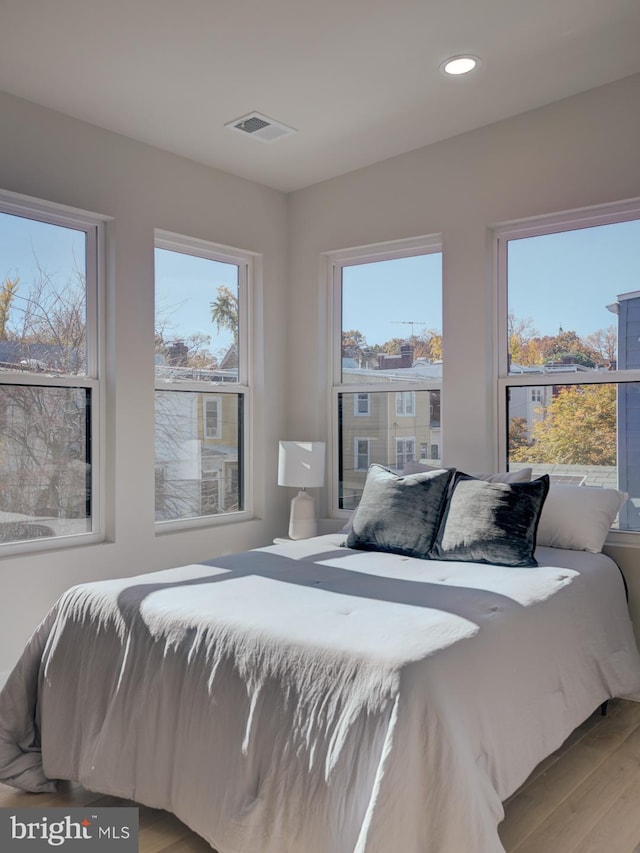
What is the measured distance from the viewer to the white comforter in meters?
1.66

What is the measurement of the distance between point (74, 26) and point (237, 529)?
268cm

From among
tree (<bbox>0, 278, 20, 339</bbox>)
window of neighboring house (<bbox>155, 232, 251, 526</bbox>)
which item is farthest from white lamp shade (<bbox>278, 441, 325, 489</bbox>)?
tree (<bbox>0, 278, 20, 339</bbox>)

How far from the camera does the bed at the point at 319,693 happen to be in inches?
65.4

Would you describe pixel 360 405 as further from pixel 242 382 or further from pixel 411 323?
pixel 242 382

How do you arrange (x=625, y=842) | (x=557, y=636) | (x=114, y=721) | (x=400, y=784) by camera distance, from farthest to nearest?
(x=557, y=636), (x=114, y=721), (x=625, y=842), (x=400, y=784)

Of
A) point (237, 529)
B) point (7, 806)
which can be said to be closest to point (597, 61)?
point (237, 529)

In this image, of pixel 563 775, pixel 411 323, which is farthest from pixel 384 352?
pixel 563 775

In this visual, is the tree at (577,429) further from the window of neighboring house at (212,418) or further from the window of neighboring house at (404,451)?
the window of neighboring house at (212,418)

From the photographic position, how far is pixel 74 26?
2.65 meters

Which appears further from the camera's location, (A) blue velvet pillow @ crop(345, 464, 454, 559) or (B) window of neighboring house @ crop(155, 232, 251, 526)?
(B) window of neighboring house @ crop(155, 232, 251, 526)

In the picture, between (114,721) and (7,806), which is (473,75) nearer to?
(114,721)

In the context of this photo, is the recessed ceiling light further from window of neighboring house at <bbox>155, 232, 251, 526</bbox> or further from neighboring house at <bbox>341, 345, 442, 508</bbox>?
window of neighboring house at <bbox>155, 232, 251, 526</bbox>

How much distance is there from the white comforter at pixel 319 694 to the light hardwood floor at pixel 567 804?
0.12 m

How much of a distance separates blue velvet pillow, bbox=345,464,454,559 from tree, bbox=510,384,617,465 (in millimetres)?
630
